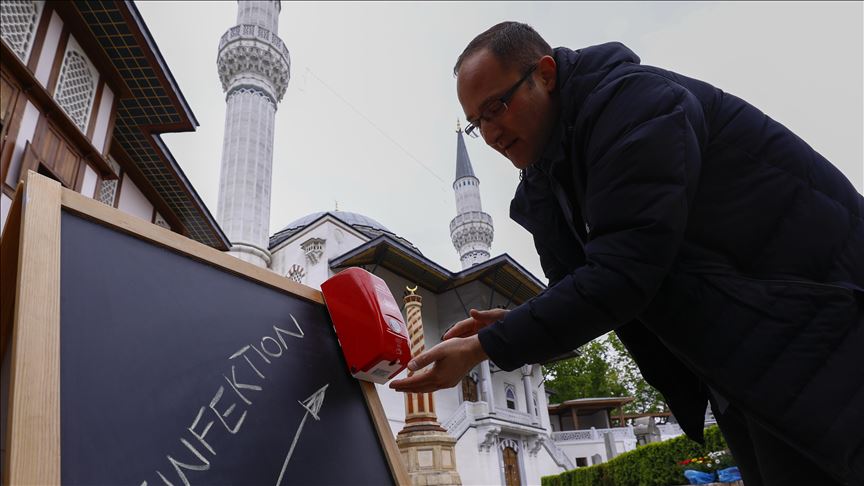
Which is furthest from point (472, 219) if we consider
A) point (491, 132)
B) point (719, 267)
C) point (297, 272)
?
point (719, 267)

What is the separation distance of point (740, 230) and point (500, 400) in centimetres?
1872

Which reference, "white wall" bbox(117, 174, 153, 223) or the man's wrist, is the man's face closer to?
the man's wrist

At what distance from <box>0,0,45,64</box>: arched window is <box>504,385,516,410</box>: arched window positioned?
679 inches

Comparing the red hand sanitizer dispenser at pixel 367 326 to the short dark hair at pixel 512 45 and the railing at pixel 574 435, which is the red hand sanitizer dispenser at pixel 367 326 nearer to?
the short dark hair at pixel 512 45

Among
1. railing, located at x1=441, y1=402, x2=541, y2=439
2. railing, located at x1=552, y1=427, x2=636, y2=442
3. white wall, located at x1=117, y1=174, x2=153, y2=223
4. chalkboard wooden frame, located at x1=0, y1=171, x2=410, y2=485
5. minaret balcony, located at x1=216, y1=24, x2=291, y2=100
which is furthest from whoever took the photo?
railing, located at x1=552, y1=427, x2=636, y2=442

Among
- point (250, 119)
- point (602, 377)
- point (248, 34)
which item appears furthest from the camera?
point (602, 377)

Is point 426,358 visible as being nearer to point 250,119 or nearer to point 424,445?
point 424,445

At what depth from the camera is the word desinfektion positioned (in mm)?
891

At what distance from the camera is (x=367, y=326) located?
4.40ft

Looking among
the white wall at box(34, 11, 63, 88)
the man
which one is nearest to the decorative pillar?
the white wall at box(34, 11, 63, 88)

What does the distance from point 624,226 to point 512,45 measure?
0.55 meters

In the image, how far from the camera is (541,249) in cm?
148

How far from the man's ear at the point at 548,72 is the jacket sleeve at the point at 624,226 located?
274 mm

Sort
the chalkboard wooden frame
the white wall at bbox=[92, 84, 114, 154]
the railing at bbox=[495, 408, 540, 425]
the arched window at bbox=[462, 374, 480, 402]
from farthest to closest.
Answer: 1. the arched window at bbox=[462, 374, 480, 402]
2. the railing at bbox=[495, 408, 540, 425]
3. the white wall at bbox=[92, 84, 114, 154]
4. the chalkboard wooden frame
